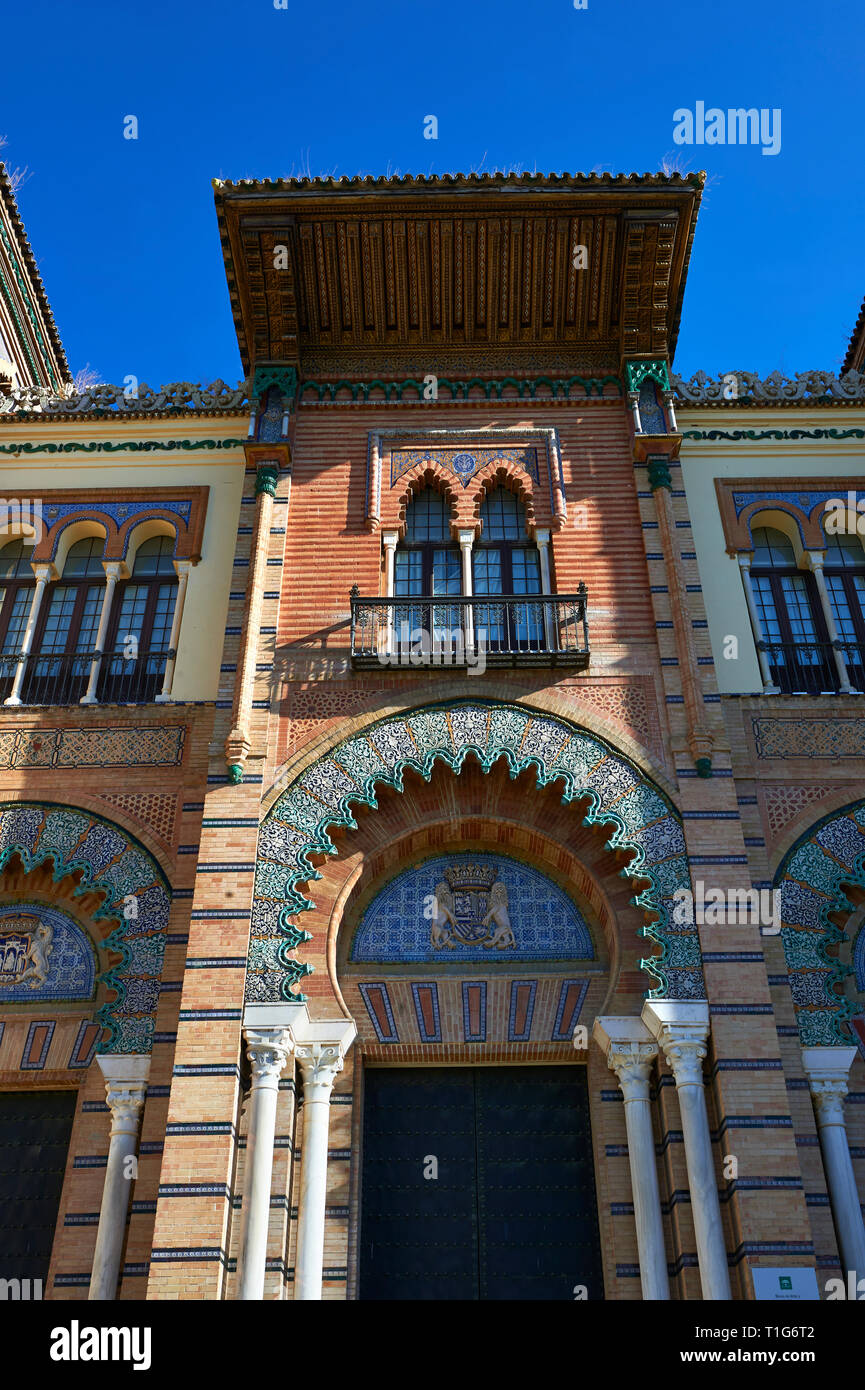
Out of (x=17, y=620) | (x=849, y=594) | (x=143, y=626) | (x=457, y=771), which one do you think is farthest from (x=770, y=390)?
(x=17, y=620)

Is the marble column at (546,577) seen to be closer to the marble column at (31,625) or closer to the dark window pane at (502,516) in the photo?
the dark window pane at (502,516)

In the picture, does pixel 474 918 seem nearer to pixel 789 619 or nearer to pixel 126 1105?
pixel 126 1105

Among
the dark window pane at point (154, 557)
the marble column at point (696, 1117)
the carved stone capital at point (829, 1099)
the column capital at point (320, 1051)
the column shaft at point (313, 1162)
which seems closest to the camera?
the marble column at point (696, 1117)

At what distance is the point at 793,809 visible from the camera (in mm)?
8477

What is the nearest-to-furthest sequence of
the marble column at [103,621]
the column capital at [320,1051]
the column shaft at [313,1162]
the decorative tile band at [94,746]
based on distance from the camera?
the column shaft at [313,1162] < the column capital at [320,1051] < the decorative tile band at [94,746] < the marble column at [103,621]

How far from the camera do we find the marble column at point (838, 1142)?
6941mm

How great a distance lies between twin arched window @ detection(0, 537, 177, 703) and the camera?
9.51 metres

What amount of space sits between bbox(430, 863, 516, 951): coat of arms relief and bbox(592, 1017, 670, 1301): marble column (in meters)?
1.00

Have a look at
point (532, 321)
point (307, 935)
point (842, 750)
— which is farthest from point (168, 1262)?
point (532, 321)

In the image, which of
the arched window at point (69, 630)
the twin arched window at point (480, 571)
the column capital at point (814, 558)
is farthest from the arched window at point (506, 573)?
the arched window at point (69, 630)

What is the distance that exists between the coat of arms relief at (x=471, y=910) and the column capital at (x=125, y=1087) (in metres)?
2.10

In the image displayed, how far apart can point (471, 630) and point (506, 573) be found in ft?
2.76

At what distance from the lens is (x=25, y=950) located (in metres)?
8.38

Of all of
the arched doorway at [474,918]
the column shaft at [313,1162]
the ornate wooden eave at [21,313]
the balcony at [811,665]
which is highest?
the ornate wooden eave at [21,313]
